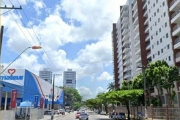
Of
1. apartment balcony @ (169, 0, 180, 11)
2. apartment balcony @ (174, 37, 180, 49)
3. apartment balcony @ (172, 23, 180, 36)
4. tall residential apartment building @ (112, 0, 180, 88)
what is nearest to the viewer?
apartment balcony @ (174, 37, 180, 49)

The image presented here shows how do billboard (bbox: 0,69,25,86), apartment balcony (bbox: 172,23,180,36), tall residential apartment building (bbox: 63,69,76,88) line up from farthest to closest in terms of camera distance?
tall residential apartment building (bbox: 63,69,76,88), billboard (bbox: 0,69,25,86), apartment balcony (bbox: 172,23,180,36)

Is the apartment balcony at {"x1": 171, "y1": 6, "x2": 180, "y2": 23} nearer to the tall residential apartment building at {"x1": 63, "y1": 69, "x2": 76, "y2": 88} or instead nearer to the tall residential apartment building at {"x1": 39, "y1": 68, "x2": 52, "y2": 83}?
the tall residential apartment building at {"x1": 39, "y1": 68, "x2": 52, "y2": 83}

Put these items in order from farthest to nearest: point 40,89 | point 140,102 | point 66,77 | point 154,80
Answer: point 66,77 < point 40,89 < point 140,102 < point 154,80

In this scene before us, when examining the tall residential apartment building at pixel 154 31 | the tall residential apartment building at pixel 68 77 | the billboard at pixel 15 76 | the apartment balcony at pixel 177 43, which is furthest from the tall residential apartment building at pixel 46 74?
the tall residential apartment building at pixel 68 77

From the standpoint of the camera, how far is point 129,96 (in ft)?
164

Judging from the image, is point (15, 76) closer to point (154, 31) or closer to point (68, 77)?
point (154, 31)

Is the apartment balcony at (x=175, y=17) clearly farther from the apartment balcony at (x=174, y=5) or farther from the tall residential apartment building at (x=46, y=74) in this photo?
the tall residential apartment building at (x=46, y=74)

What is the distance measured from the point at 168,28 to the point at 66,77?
4276 inches

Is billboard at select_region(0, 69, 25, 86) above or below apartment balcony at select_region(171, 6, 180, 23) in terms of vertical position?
below

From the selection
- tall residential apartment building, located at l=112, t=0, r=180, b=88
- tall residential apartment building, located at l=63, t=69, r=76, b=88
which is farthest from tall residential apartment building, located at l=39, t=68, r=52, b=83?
tall residential apartment building, located at l=63, t=69, r=76, b=88

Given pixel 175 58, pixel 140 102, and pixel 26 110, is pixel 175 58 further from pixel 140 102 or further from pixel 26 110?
pixel 26 110

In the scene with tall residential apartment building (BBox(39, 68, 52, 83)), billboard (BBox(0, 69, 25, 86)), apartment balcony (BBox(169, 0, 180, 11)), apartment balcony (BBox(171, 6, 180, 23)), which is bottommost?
billboard (BBox(0, 69, 25, 86))

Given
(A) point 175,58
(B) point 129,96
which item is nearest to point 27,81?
(B) point 129,96

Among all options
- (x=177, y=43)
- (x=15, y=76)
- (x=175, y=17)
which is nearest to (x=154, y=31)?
(x=175, y=17)
